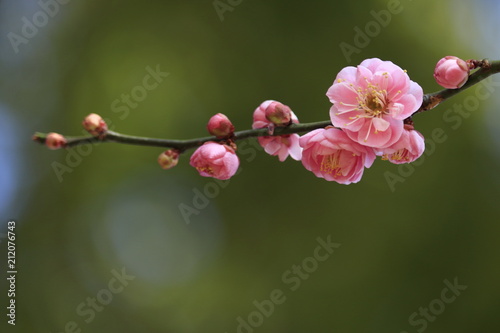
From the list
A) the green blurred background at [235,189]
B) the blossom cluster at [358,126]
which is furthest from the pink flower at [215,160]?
the green blurred background at [235,189]

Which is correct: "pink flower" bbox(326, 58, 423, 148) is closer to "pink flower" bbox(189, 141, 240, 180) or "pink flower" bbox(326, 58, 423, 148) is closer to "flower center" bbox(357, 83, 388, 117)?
"flower center" bbox(357, 83, 388, 117)

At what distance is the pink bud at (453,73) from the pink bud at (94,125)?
48 centimetres

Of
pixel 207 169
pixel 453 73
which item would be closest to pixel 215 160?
pixel 207 169

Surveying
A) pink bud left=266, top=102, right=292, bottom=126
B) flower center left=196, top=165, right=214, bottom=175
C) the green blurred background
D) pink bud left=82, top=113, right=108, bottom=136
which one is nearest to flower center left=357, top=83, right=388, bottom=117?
pink bud left=266, top=102, right=292, bottom=126

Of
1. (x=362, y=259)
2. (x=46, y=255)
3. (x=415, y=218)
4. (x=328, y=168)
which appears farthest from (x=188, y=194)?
(x=328, y=168)

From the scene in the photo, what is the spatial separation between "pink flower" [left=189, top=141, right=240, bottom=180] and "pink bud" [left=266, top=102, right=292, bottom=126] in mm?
82

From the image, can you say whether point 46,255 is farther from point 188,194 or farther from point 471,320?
point 471,320

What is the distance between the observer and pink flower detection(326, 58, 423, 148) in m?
0.66

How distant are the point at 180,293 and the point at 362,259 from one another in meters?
0.94

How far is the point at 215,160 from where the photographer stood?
0.72m

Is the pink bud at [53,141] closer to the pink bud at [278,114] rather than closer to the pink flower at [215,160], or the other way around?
the pink flower at [215,160]

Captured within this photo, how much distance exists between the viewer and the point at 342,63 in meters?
2.54

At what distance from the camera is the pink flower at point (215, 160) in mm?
717

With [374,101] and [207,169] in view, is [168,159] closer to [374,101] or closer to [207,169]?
[207,169]
